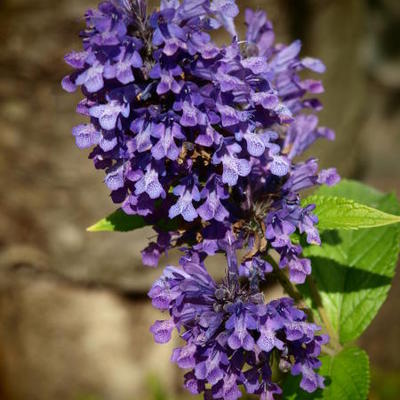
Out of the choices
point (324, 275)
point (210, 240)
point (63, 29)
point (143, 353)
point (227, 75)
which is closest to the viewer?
point (227, 75)

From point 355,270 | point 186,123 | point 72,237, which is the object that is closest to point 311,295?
point 355,270

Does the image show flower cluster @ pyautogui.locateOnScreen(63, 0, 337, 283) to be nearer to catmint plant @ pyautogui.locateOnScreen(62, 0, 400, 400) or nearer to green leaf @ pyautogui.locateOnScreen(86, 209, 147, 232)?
catmint plant @ pyautogui.locateOnScreen(62, 0, 400, 400)

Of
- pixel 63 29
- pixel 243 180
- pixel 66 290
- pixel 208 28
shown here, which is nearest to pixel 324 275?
pixel 243 180

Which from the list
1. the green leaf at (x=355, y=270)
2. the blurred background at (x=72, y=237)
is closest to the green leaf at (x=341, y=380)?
the green leaf at (x=355, y=270)

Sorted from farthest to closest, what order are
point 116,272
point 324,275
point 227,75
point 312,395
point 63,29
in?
point 116,272, point 63,29, point 324,275, point 312,395, point 227,75

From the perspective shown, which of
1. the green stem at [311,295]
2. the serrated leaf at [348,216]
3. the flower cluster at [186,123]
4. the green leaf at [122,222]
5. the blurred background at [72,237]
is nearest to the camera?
the flower cluster at [186,123]

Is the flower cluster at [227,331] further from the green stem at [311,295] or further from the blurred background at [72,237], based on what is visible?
the blurred background at [72,237]

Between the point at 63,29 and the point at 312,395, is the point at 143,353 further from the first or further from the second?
the point at 312,395
